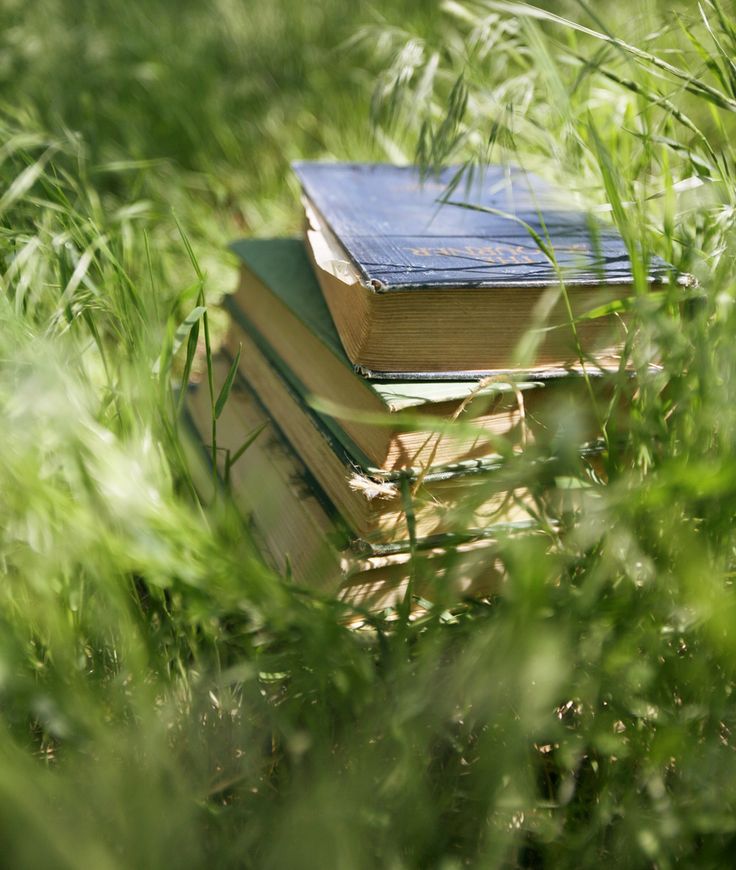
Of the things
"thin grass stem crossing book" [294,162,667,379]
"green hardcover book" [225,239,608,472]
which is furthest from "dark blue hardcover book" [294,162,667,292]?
"green hardcover book" [225,239,608,472]

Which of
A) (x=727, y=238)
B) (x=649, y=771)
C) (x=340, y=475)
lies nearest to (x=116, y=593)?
(x=340, y=475)

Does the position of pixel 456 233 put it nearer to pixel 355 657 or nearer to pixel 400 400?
pixel 400 400

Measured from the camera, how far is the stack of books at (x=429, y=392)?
0.93 m

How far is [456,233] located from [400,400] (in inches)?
13.1

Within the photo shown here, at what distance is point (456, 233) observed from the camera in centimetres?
113

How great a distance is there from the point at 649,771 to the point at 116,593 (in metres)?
0.47

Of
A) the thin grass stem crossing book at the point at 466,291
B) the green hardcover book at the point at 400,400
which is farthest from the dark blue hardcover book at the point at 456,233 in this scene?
the green hardcover book at the point at 400,400

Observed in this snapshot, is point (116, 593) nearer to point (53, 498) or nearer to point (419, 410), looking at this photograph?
point (53, 498)

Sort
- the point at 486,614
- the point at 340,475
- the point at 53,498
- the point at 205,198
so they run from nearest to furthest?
the point at 53,498 < the point at 486,614 < the point at 340,475 < the point at 205,198

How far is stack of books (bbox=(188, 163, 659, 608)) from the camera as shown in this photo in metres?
0.93

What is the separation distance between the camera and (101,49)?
87.2 inches

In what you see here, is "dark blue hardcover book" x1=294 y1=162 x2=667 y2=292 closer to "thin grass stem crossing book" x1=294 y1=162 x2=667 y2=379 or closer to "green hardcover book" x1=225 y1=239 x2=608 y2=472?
"thin grass stem crossing book" x1=294 y1=162 x2=667 y2=379

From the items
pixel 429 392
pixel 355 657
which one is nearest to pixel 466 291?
pixel 429 392

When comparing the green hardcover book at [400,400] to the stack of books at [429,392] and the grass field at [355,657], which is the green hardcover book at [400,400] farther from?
the grass field at [355,657]
